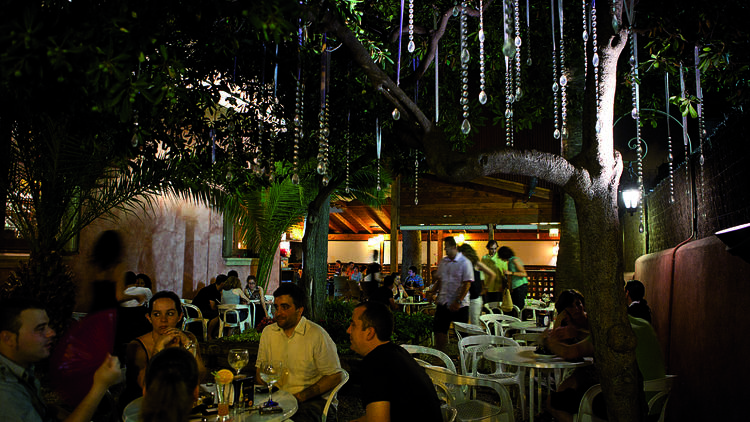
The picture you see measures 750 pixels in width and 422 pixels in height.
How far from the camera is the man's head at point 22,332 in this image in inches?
97.6

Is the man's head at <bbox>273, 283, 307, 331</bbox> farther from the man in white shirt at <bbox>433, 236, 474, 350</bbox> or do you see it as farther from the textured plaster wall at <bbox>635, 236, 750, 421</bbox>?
the man in white shirt at <bbox>433, 236, 474, 350</bbox>

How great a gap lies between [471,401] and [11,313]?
11.7ft

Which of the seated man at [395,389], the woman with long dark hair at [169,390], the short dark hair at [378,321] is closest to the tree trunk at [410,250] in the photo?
the short dark hair at [378,321]

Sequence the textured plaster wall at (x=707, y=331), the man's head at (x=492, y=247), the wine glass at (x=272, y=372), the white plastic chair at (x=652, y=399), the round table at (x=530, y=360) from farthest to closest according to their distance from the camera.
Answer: the man's head at (x=492, y=247), the round table at (x=530, y=360), the white plastic chair at (x=652, y=399), the textured plaster wall at (x=707, y=331), the wine glass at (x=272, y=372)

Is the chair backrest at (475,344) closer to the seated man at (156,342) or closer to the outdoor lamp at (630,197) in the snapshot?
the seated man at (156,342)

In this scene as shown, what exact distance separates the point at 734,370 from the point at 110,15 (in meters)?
4.53

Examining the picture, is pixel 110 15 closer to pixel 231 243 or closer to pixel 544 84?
pixel 544 84

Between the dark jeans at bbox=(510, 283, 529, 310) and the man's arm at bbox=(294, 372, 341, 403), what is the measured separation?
7.25 m

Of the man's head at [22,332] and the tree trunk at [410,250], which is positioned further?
the tree trunk at [410,250]

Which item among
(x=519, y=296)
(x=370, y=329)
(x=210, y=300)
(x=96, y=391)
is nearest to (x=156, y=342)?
(x=96, y=391)

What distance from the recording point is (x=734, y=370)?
12.5 feet

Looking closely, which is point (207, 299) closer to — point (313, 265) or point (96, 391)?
point (313, 265)

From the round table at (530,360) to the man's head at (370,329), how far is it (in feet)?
7.34

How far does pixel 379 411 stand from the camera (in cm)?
260
